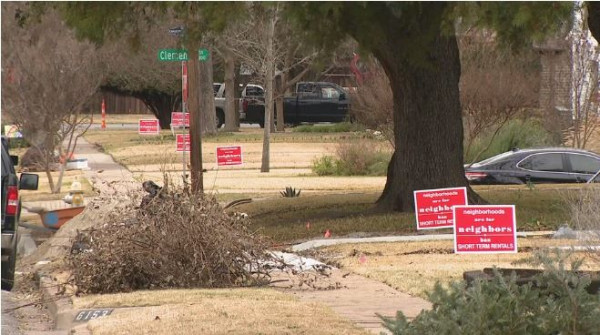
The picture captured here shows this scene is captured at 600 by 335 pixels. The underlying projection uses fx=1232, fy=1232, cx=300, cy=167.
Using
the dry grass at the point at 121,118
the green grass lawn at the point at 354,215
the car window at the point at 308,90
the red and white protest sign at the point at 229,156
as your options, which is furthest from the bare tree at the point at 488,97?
the dry grass at the point at 121,118

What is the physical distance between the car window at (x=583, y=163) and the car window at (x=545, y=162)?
9.7 inches

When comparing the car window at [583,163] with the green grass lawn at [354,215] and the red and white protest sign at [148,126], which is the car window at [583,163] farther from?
the red and white protest sign at [148,126]

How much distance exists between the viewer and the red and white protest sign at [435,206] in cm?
1517

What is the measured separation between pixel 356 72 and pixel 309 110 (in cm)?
999

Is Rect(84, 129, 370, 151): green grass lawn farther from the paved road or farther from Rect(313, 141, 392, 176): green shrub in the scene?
the paved road

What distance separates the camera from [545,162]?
26250 mm

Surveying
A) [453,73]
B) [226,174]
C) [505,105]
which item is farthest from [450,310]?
[226,174]

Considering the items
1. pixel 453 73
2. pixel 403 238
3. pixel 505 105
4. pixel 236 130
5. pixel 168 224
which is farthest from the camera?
pixel 236 130

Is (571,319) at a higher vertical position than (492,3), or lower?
lower

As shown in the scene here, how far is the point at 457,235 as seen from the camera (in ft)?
42.9

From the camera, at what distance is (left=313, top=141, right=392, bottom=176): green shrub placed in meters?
33.4

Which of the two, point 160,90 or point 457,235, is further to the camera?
point 160,90

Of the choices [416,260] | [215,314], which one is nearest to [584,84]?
[416,260]

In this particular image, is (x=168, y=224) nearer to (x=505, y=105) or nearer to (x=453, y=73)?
(x=453, y=73)
